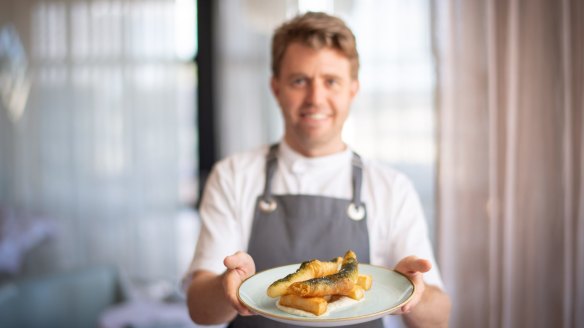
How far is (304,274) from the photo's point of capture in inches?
39.7

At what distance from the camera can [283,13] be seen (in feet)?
11.2

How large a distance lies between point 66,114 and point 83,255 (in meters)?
1.08

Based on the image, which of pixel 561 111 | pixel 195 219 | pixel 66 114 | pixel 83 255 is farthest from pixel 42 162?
pixel 561 111

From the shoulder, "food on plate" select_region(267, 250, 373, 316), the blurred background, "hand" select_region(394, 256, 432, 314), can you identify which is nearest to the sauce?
"food on plate" select_region(267, 250, 373, 316)

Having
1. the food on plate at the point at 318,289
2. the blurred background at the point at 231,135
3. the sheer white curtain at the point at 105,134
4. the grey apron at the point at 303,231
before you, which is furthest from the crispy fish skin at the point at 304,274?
the sheer white curtain at the point at 105,134

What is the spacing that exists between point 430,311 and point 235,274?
1.64 ft

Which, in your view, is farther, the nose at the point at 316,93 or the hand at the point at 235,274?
the nose at the point at 316,93

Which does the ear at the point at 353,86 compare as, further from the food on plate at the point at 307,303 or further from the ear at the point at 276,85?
the food on plate at the point at 307,303

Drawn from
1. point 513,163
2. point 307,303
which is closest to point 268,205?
point 307,303

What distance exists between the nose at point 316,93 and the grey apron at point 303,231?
0.87 ft

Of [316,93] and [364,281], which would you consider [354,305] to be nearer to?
[364,281]

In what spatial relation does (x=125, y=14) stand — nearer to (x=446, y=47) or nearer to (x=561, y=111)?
(x=446, y=47)

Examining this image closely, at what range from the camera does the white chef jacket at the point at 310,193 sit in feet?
4.59

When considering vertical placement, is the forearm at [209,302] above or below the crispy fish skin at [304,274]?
below
